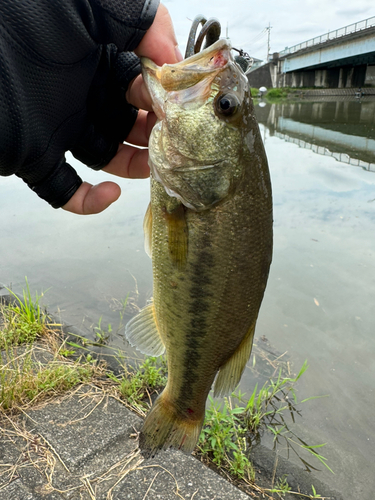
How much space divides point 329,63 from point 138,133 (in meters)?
Answer: 45.5

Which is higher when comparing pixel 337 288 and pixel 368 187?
pixel 368 187

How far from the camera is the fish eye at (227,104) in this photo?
1609mm

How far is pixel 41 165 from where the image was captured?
1.97 m

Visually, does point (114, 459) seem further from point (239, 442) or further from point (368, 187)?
point (368, 187)

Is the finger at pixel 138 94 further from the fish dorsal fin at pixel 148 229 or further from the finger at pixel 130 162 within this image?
the fish dorsal fin at pixel 148 229

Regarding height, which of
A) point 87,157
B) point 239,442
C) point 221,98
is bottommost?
point 239,442

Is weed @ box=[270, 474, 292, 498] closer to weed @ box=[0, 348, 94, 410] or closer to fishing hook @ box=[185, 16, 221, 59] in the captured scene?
weed @ box=[0, 348, 94, 410]

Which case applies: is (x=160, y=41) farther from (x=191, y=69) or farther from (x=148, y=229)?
(x=148, y=229)

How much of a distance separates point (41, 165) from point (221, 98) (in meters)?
1.04

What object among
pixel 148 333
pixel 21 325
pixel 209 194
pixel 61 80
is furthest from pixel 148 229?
pixel 21 325

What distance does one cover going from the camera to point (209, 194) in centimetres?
163

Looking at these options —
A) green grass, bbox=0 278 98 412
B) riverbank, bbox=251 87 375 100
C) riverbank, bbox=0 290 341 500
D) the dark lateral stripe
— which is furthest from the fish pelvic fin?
riverbank, bbox=251 87 375 100

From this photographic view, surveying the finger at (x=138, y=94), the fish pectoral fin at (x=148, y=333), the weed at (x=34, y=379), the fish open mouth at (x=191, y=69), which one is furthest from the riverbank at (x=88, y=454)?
the fish open mouth at (x=191, y=69)

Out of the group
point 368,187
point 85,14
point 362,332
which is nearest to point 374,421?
point 362,332
